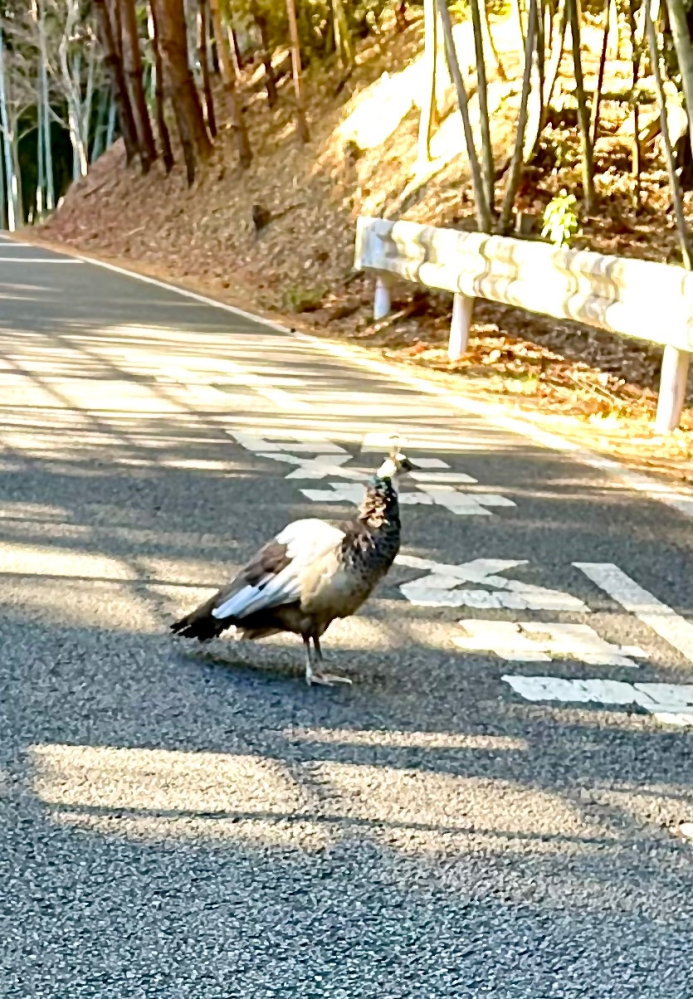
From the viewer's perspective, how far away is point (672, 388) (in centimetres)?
880

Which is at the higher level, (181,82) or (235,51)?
(235,51)

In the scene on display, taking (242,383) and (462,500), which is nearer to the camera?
(462,500)

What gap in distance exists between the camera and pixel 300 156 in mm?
24141

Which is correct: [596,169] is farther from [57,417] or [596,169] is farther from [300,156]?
[57,417]

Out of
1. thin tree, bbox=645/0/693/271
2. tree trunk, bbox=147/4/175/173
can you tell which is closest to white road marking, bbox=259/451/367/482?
thin tree, bbox=645/0/693/271

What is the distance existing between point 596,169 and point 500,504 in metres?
10.9

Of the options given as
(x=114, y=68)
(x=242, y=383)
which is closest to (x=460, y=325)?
(x=242, y=383)

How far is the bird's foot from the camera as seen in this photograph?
180 inches

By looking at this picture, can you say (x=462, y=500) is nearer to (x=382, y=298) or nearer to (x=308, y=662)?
(x=308, y=662)

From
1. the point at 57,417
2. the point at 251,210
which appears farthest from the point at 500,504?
the point at 251,210

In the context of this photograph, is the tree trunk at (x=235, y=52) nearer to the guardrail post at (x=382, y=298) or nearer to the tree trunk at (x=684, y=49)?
the guardrail post at (x=382, y=298)

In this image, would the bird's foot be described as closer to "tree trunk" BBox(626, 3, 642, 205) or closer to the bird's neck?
the bird's neck

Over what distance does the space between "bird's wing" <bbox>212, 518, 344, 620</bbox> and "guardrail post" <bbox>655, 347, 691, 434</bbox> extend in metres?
4.55

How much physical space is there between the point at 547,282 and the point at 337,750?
23.1 ft
